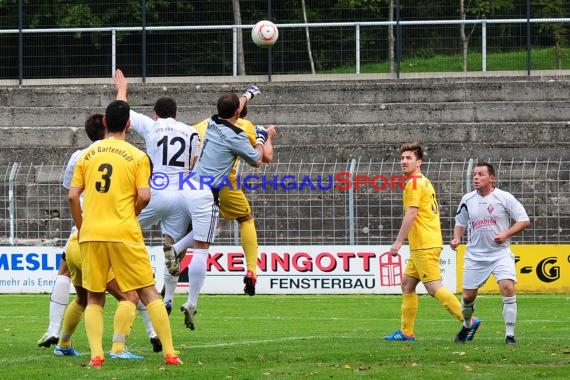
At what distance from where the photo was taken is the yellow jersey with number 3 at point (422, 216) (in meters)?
13.8

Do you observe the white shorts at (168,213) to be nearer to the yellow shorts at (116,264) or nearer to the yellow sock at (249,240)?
the yellow sock at (249,240)

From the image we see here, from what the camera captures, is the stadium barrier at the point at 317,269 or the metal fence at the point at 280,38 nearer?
the stadium barrier at the point at 317,269

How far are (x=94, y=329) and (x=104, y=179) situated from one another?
50.5 inches

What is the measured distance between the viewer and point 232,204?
13.9m

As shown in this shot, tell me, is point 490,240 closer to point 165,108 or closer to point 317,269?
point 165,108

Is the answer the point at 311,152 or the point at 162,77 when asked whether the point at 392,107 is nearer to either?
the point at 311,152

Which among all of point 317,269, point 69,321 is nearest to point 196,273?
point 69,321

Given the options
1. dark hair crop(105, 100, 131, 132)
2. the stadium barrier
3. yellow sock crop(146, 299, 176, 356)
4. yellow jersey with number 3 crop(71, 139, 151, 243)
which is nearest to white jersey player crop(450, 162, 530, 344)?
yellow sock crop(146, 299, 176, 356)

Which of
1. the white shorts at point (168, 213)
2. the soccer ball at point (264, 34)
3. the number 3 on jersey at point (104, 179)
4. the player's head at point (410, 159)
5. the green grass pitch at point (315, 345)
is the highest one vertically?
the soccer ball at point (264, 34)


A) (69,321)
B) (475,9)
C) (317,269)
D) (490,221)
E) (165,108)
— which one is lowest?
(317,269)

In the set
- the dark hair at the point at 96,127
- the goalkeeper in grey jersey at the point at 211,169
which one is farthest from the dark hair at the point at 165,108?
the dark hair at the point at 96,127

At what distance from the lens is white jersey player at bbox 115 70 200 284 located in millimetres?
13203

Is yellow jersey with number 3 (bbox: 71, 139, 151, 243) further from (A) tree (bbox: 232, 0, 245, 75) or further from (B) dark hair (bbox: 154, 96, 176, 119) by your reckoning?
(A) tree (bbox: 232, 0, 245, 75)

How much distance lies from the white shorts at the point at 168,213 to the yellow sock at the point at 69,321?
1.78m
